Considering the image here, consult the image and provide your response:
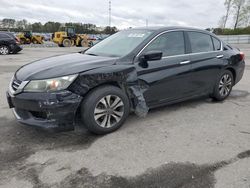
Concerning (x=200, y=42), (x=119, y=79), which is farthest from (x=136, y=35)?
(x=200, y=42)

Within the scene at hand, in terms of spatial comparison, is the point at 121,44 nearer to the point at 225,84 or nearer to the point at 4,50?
the point at 225,84

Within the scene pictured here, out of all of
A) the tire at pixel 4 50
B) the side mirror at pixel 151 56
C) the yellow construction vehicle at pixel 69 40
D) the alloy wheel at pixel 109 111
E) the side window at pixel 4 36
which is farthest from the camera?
the yellow construction vehicle at pixel 69 40

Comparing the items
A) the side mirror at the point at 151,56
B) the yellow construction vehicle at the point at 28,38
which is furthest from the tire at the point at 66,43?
the side mirror at the point at 151,56

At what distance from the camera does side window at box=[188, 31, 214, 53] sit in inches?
197

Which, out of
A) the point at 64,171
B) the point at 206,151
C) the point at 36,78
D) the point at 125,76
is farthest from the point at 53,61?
the point at 206,151

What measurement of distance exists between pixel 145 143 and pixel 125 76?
3.34ft

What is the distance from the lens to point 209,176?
113 inches

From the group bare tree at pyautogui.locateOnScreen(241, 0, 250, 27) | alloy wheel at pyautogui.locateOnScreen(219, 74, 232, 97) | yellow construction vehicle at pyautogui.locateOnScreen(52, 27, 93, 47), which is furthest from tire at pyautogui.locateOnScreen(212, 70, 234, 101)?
bare tree at pyautogui.locateOnScreen(241, 0, 250, 27)

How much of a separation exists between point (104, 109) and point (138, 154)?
86 cm

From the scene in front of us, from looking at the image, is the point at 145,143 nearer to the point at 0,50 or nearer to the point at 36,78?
the point at 36,78

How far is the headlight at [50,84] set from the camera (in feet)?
11.4

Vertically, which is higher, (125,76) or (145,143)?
(125,76)

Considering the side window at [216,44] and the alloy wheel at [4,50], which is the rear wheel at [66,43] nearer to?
the alloy wheel at [4,50]

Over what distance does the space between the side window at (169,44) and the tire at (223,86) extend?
127 centimetres
